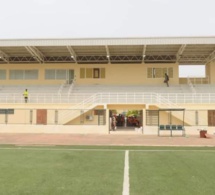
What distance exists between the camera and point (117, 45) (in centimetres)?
3438

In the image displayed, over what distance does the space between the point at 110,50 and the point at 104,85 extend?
440 centimetres

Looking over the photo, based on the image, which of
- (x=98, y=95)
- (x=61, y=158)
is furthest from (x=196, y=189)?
(x=98, y=95)

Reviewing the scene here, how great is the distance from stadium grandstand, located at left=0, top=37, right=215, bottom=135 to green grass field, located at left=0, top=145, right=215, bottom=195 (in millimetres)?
14257

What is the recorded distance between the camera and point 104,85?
3750 centimetres

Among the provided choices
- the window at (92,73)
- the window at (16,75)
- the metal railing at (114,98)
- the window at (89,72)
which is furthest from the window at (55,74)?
the metal railing at (114,98)

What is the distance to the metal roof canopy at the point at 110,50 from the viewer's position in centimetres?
3359

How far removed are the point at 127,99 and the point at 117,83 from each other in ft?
27.7

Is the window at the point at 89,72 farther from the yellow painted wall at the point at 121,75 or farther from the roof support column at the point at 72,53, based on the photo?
the roof support column at the point at 72,53

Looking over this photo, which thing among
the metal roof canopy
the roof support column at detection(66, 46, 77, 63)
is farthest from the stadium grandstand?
the roof support column at detection(66, 46, 77, 63)

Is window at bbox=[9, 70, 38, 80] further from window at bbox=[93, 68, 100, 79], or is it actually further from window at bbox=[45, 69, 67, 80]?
window at bbox=[93, 68, 100, 79]

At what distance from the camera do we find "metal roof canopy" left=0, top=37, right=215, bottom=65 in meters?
33.6

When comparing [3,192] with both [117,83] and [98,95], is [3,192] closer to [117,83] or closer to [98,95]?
[98,95]

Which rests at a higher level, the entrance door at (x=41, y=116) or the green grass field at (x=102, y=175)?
the entrance door at (x=41, y=116)

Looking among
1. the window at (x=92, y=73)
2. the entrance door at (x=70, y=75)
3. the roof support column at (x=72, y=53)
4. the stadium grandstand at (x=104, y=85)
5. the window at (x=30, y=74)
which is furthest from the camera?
the window at (x=30, y=74)
